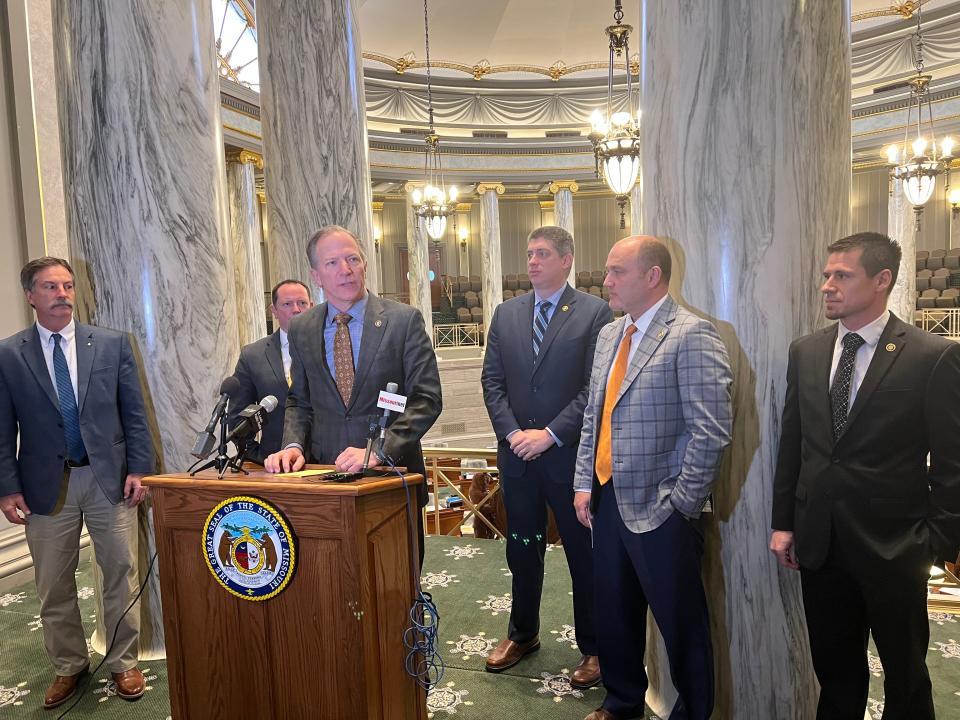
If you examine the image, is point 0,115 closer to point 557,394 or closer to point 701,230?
point 557,394

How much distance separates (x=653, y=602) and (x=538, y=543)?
82cm

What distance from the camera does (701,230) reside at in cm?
244

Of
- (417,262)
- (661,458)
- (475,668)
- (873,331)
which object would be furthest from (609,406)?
(417,262)

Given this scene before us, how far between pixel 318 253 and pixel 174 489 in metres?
0.93

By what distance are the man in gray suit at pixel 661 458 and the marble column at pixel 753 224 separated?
19 cm

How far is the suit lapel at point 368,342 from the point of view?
8.18 feet

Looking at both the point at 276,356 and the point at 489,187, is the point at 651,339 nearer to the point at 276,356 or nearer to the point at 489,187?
the point at 276,356

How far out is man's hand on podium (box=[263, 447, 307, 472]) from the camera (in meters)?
2.21

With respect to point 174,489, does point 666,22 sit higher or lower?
higher

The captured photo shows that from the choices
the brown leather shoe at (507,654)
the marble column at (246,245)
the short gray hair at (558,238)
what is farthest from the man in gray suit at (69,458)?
the marble column at (246,245)

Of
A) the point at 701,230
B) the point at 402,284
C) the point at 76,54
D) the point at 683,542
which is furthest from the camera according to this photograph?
the point at 402,284

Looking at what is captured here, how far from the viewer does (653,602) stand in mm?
2309

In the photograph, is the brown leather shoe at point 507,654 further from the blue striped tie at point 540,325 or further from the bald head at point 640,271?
the bald head at point 640,271

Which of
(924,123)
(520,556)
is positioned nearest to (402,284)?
(924,123)
